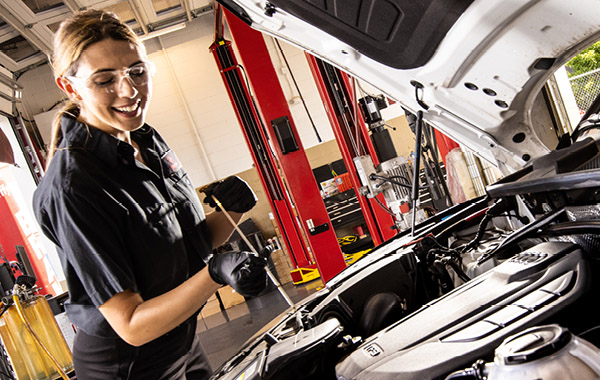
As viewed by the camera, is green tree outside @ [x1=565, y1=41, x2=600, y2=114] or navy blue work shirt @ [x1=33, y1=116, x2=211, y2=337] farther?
green tree outside @ [x1=565, y1=41, x2=600, y2=114]

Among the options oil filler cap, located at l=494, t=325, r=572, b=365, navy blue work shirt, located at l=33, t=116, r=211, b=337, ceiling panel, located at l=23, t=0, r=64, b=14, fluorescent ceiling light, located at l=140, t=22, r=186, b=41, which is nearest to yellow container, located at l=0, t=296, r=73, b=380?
navy blue work shirt, located at l=33, t=116, r=211, b=337

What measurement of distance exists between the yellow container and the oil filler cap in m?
3.59

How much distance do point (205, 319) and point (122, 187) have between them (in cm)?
607

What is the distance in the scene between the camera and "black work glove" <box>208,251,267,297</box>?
3.79 ft

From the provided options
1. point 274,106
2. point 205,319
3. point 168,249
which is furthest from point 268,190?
point 168,249

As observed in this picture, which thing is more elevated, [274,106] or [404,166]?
[274,106]

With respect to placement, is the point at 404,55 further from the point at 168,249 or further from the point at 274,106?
the point at 274,106

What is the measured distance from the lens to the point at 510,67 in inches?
51.7

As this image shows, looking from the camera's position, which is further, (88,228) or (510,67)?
(510,67)

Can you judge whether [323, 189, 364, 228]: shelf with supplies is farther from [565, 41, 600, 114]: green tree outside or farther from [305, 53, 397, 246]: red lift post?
[565, 41, 600, 114]: green tree outside

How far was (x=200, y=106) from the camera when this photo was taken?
896cm

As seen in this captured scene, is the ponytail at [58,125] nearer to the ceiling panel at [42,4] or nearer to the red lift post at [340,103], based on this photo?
the red lift post at [340,103]

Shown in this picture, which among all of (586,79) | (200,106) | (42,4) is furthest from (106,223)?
(586,79)

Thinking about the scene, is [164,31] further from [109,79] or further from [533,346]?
[533,346]
